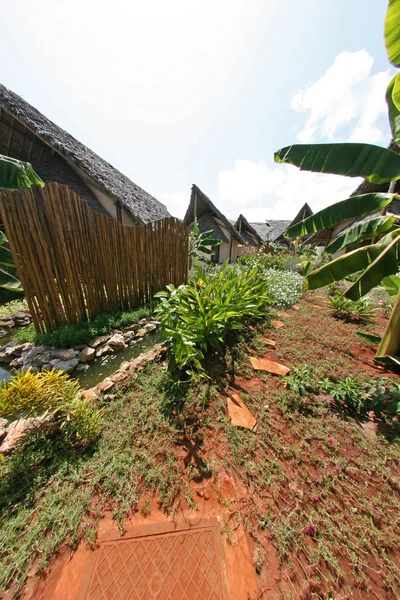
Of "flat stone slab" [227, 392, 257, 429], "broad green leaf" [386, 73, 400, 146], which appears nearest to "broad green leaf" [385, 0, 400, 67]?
"broad green leaf" [386, 73, 400, 146]

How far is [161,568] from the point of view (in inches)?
44.2

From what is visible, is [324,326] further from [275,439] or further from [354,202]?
[275,439]

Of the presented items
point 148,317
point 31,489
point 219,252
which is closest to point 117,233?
point 148,317

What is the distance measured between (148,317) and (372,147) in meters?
4.74

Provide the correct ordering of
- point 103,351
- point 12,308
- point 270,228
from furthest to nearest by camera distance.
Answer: point 270,228 → point 12,308 → point 103,351

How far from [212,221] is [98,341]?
11.7m

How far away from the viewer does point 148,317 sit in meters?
4.48

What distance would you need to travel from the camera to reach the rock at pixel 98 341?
338 centimetres

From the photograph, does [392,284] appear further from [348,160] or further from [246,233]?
[246,233]

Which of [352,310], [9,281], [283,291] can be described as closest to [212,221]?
[283,291]

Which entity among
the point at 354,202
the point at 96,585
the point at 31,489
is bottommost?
the point at 96,585

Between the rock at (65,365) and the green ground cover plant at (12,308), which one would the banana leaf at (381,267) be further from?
the green ground cover plant at (12,308)

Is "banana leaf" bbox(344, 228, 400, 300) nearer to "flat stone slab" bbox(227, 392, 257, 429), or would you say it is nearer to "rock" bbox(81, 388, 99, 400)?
"flat stone slab" bbox(227, 392, 257, 429)

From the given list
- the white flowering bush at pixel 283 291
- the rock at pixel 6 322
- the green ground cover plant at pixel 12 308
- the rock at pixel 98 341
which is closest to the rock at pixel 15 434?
the rock at pixel 98 341
